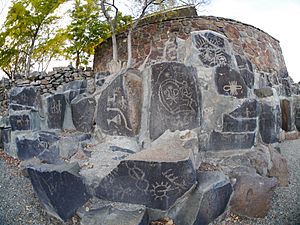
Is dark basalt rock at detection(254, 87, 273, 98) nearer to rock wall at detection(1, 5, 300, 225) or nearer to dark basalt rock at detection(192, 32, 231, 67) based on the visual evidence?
rock wall at detection(1, 5, 300, 225)

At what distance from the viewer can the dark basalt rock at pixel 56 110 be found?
3.87 meters

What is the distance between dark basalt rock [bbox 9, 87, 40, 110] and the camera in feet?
12.9

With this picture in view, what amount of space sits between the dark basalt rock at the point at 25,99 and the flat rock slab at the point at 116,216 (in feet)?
7.08

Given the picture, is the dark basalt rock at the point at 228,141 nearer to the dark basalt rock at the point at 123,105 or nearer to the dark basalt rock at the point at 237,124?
the dark basalt rock at the point at 237,124

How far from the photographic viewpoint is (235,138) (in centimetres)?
306

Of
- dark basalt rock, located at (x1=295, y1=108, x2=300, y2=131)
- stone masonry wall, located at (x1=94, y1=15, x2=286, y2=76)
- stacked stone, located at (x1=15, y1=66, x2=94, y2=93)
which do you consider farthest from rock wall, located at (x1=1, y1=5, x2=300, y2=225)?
stone masonry wall, located at (x1=94, y1=15, x2=286, y2=76)

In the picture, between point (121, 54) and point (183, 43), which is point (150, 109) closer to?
point (183, 43)

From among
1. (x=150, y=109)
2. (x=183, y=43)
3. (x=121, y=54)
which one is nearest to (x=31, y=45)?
(x=121, y=54)

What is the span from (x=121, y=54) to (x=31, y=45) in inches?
131

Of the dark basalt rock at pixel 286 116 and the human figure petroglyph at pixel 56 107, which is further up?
the human figure petroglyph at pixel 56 107

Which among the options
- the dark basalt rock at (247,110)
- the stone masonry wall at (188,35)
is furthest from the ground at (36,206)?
the stone masonry wall at (188,35)

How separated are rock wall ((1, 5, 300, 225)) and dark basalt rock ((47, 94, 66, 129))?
14 millimetres

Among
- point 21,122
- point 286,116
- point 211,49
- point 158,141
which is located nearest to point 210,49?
point 211,49

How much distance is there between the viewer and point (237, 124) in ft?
9.98
